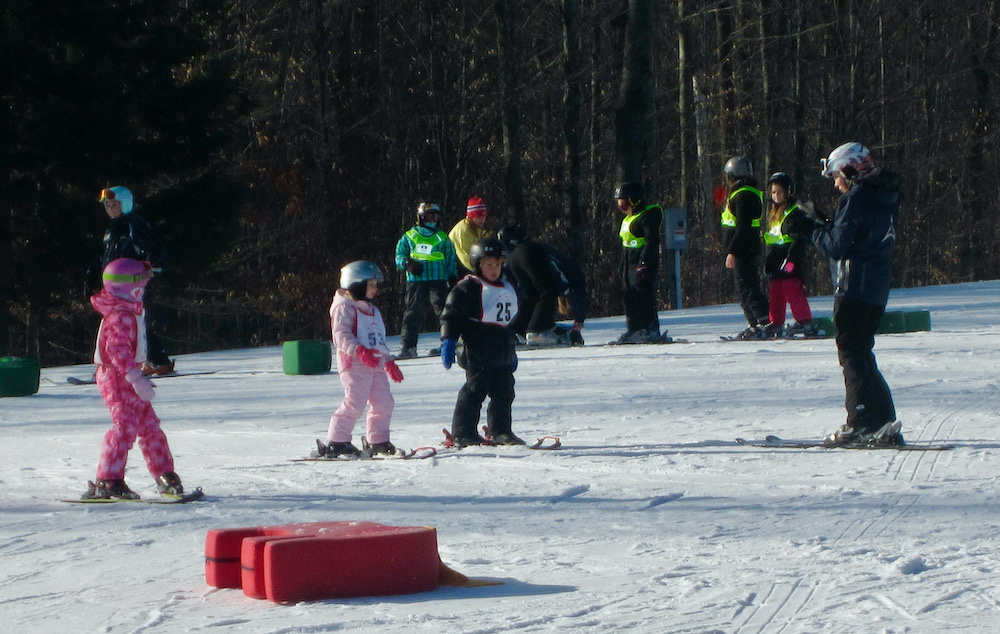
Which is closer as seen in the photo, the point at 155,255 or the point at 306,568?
the point at 306,568

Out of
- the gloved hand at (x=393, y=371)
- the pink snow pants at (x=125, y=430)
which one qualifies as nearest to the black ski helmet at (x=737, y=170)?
the gloved hand at (x=393, y=371)

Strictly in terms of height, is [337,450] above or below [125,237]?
below

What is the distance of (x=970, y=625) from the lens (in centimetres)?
440

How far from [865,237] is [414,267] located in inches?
273

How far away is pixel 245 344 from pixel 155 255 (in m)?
22.0

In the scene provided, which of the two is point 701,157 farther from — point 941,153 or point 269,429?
point 269,429

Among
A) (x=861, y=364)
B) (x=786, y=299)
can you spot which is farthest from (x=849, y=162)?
A: (x=786, y=299)

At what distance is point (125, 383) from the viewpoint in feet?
Answer: 23.0

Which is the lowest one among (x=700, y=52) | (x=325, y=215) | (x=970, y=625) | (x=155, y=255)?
(x=970, y=625)

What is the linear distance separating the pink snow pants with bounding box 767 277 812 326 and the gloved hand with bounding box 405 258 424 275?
3588mm

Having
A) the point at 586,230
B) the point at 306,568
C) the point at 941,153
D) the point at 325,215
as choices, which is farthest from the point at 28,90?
the point at 941,153

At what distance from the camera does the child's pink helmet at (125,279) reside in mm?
7000

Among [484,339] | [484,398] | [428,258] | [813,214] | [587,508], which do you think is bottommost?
[587,508]

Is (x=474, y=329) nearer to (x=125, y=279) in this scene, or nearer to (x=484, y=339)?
(x=484, y=339)
